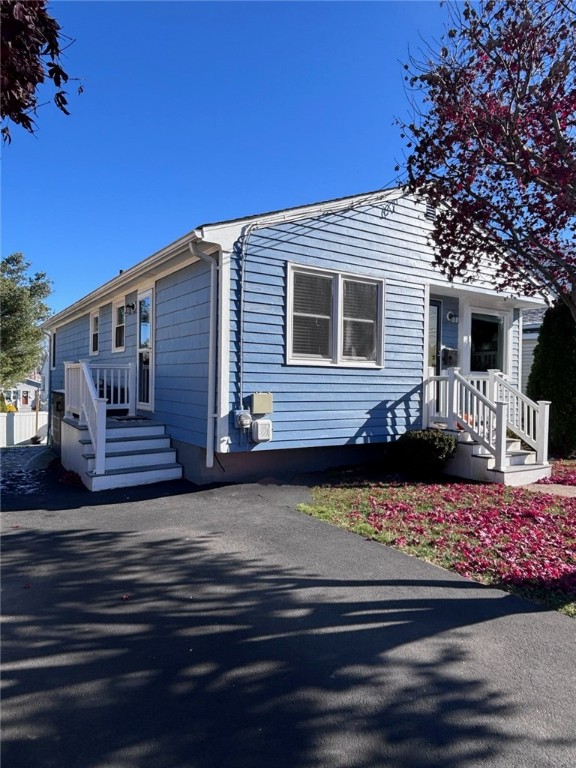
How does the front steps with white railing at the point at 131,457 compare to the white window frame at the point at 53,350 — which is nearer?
the front steps with white railing at the point at 131,457

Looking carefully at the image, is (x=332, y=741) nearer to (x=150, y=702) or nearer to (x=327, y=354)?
(x=150, y=702)

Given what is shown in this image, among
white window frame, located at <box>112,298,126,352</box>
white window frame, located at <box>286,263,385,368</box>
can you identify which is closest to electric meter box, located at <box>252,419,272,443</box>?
white window frame, located at <box>286,263,385,368</box>

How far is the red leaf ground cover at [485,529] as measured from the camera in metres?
4.15

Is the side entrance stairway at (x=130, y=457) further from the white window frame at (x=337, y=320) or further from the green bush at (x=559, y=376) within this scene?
the green bush at (x=559, y=376)

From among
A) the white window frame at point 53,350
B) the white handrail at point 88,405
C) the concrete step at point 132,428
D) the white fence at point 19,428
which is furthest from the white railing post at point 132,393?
the white fence at point 19,428

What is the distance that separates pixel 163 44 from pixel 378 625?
27.4 feet

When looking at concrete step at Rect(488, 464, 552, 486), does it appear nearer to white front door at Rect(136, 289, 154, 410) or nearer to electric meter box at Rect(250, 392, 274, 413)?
electric meter box at Rect(250, 392, 274, 413)

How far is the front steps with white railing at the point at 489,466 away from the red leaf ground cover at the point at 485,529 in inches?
15.3

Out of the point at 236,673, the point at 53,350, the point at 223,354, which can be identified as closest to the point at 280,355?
the point at 223,354

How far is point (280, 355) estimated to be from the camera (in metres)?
7.58

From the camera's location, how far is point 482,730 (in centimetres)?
226

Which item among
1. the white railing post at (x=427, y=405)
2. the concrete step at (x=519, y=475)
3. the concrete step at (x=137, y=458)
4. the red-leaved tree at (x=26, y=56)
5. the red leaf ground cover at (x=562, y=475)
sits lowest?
the red leaf ground cover at (x=562, y=475)

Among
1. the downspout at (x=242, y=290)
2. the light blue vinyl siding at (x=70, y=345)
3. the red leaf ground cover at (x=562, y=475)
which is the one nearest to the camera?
the downspout at (x=242, y=290)

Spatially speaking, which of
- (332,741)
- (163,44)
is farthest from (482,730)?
(163,44)
